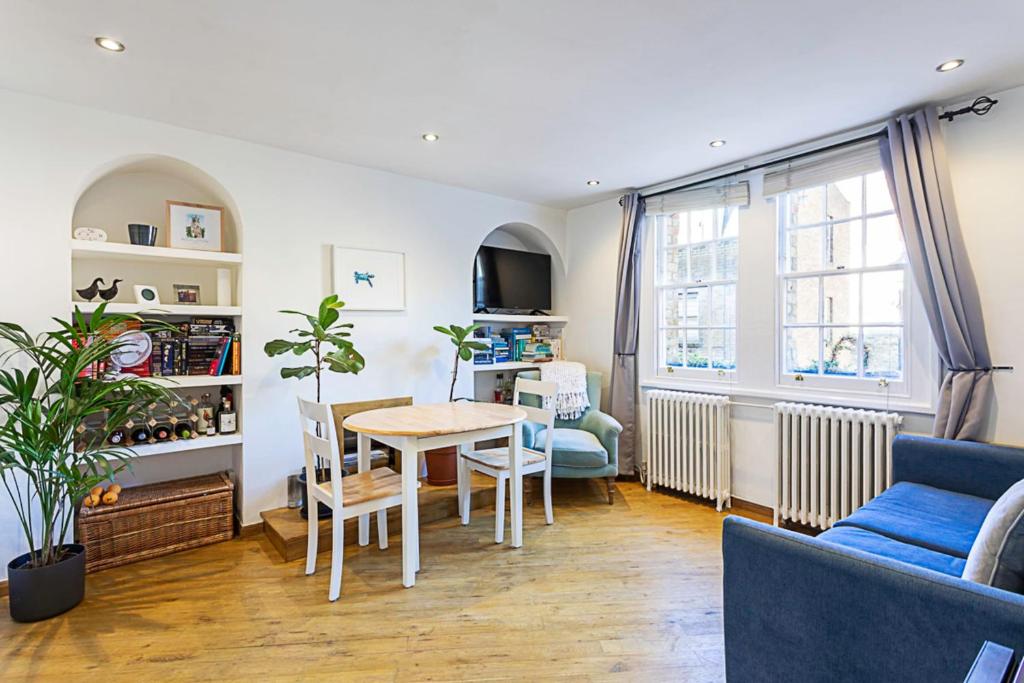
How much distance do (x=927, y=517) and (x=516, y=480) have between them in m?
1.90

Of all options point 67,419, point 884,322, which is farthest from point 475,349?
point 884,322

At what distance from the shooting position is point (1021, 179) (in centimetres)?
235

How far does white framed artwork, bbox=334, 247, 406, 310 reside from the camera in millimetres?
3408

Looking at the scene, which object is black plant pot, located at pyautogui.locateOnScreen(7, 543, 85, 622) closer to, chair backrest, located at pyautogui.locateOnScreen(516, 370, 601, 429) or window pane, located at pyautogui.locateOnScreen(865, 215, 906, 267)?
chair backrest, located at pyautogui.locateOnScreen(516, 370, 601, 429)

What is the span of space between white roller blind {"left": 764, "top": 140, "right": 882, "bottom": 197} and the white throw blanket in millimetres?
1922

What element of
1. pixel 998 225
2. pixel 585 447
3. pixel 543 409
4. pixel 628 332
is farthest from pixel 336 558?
pixel 998 225

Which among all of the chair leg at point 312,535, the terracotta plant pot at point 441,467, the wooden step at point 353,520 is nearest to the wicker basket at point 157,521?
the wooden step at point 353,520

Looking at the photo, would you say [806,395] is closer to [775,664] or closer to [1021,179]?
[1021,179]

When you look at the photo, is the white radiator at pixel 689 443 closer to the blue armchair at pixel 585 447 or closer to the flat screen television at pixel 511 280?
the blue armchair at pixel 585 447

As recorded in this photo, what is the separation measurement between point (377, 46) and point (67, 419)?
2.17 metres

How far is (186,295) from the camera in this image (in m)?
3.07

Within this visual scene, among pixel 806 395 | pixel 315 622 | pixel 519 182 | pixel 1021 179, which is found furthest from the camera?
pixel 519 182

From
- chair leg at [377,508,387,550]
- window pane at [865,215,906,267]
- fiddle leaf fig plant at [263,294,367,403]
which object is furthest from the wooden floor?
window pane at [865,215,906,267]

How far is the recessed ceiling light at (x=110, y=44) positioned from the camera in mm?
1954
